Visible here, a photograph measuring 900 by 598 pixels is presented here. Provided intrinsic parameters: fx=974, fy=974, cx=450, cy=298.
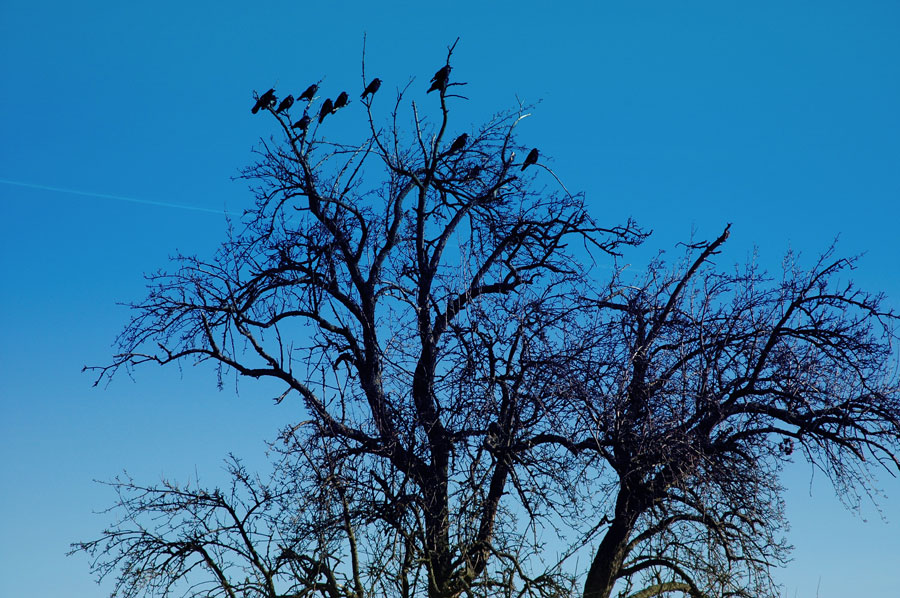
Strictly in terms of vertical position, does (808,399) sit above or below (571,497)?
above

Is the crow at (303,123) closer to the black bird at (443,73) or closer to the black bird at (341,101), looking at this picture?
the black bird at (341,101)

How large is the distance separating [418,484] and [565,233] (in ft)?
11.9

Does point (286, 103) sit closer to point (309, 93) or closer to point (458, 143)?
point (309, 93)

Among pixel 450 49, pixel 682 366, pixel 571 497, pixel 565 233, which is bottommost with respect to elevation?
pixel 571 497

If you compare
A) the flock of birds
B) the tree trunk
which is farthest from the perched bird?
the tree trunk

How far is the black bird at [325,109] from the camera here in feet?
37.2

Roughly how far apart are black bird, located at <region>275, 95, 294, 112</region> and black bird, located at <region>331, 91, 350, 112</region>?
49 centimetres

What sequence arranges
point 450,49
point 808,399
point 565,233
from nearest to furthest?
point 808,399, point 450,49, point 565,233

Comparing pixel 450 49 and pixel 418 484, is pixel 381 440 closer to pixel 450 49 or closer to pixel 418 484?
pixel 418 484

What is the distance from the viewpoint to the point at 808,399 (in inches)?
391

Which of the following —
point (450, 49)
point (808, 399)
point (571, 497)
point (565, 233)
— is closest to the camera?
point (571, 497)

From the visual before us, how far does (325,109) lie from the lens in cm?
1139

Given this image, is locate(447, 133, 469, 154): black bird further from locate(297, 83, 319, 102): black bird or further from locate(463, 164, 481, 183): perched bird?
locate(297, 83, 319, 102): black bird

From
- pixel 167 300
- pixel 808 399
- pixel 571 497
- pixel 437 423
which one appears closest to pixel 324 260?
pixel 167 300
